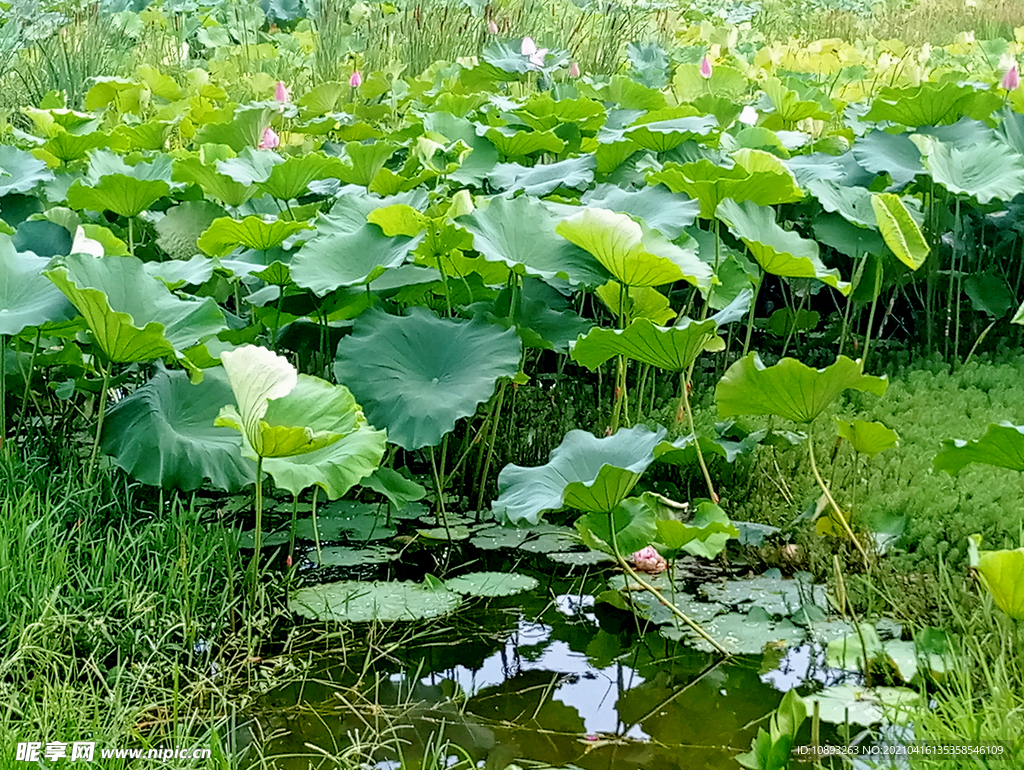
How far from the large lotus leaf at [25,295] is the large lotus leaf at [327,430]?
0.46 meters

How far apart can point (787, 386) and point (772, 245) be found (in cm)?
67

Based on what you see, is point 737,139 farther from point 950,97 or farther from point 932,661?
point 932,661

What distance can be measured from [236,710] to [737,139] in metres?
2.08

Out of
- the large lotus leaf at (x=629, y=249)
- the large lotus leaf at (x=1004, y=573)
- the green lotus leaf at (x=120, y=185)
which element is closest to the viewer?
the large lotus leaf at (x=1004, y=573)

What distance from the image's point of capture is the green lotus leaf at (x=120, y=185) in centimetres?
253

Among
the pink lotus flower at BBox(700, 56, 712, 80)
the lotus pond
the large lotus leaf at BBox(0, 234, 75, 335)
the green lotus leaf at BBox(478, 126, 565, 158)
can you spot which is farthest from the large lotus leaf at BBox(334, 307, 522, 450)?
the pink lotus flower at BBox(700, 56, 712, 80)

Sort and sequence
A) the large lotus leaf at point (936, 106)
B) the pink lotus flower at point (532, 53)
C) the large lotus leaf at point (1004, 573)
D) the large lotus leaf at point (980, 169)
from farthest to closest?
the pink lotus flower at point (532, 53)
the large lotus leaf at point (936, 106)
the large lotus leaf at point (980, 169)
the large lotus leaf at point (1004, 573)

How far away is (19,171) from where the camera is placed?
2855 mm

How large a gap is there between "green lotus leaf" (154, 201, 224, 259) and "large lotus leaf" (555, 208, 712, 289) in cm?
111

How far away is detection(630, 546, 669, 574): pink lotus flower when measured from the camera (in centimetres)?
222

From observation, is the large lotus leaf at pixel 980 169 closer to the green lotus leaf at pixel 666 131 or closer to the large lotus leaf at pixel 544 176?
the green lotus leaf at pixel 666 131

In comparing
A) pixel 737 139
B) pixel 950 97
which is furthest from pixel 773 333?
pixel 950 97

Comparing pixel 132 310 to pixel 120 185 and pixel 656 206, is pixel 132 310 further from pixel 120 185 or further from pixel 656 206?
pixel 656 206

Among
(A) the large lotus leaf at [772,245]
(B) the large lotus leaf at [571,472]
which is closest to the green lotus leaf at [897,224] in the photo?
(A) the large lotus leaf at [772,245]
